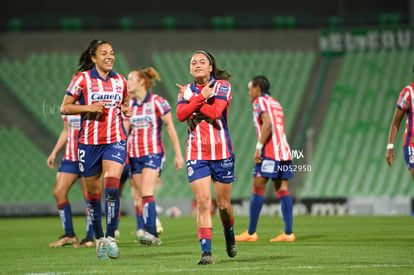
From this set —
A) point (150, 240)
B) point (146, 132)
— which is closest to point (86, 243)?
point (150, 240)

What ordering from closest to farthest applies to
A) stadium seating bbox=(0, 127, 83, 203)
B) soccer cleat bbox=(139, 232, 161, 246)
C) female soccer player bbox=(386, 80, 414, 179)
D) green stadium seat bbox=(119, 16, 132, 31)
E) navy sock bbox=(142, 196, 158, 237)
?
female soccer player bbox=(386, 80, 414, 179)
soccer cleat bbox=(139, 232, 161, 246)
navy sock bbox=(142, 196, 158, 237)
stadium seating bbox=(0, 127, 83, 203)
green stadium seat bbox=(119, 16, 132, 31)

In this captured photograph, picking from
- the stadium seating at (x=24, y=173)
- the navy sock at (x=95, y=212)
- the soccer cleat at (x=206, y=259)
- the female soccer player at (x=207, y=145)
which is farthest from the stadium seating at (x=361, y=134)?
the soccer cleat at (x=206, y=259)

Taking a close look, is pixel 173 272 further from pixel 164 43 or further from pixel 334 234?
pixel 164 43

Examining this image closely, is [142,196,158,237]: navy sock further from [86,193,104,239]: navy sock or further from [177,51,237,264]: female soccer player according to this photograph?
[177,51,237,264]: female soccer player

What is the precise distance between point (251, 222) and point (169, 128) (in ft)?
5.50

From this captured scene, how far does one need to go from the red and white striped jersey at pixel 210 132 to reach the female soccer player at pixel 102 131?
3.16 ft

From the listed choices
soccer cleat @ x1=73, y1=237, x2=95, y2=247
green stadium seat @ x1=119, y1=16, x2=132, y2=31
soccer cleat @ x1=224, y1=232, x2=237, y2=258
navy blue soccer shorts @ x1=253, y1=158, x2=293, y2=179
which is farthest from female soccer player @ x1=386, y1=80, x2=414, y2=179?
green stadium seat @ x1=119, y1=16, x2=132, y2=31

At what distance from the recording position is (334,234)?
10.9 m

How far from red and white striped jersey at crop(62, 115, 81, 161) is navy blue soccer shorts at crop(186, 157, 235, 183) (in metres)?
2.84

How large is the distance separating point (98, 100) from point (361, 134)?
51.3ft

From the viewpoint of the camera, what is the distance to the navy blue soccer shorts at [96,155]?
747 centimetres

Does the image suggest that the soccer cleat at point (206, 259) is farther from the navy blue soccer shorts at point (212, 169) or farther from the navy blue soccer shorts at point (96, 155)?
the navy blue soccer shorts at point (96, 155)

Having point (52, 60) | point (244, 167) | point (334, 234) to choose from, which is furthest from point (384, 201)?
point (52, 60)

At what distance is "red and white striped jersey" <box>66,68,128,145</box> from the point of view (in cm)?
745
